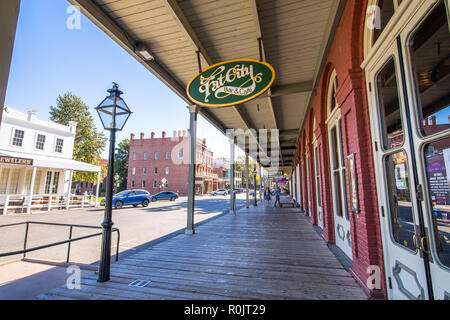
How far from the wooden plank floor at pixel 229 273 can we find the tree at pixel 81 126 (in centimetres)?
2702

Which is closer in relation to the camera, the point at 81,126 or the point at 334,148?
the point at 334,148

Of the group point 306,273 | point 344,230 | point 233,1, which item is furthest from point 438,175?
point 233,1

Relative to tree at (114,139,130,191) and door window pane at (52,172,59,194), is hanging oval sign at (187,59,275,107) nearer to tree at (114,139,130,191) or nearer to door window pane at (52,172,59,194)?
door window pane at (52,172,59,194)

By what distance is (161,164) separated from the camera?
137 feet

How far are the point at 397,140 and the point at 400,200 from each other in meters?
0.61

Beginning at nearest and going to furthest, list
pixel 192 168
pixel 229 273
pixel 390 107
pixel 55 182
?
pixel 390 107
pixel 229 273
pixel 192 168
pixel 55 182

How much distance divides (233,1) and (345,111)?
241 cm

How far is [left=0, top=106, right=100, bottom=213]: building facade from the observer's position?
15.1 meters

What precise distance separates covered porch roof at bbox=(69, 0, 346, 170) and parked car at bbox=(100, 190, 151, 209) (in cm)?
1506

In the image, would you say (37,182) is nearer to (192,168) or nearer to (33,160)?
(33,160)

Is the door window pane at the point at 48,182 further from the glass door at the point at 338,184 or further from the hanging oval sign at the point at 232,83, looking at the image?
the glass door at the point at 338,184

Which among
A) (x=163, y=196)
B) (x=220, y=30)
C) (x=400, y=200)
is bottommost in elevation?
(x=163, y=196)

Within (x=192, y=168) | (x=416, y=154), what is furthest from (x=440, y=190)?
(x=192, y=168)

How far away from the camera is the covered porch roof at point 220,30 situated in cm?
338
